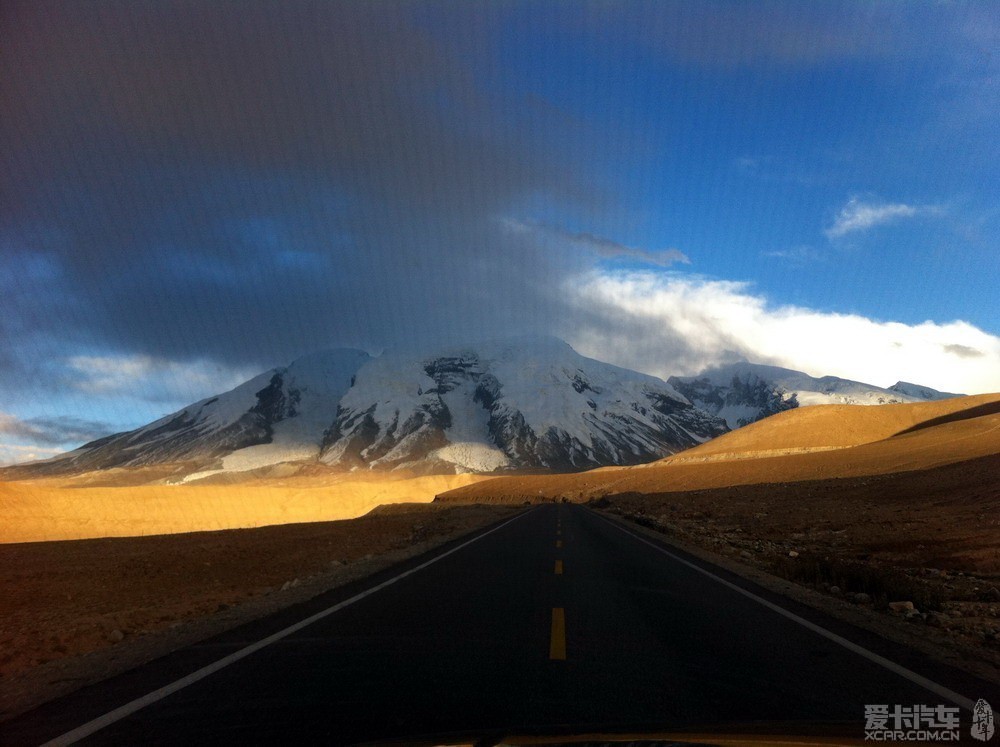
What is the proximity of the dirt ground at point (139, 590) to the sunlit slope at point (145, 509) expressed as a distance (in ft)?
52.0

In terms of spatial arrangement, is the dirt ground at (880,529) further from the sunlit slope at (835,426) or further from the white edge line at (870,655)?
the sunlit slope at (835,426)

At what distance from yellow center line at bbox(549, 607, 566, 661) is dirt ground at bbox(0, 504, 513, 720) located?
14.4 ft

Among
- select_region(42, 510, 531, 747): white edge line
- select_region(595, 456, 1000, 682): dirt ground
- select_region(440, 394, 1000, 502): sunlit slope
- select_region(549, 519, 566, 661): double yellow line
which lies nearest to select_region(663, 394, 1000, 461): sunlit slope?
select_region(440, 394, 1000, 502): sunlit slope

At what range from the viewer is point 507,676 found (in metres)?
6.07

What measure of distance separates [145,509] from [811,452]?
7882cm

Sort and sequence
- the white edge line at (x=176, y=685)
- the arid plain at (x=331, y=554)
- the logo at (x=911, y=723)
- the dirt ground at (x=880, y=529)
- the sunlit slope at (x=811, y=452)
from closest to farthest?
1. the logo at (x=911, y=723)
2. the white edge line at (x=176, y=685)
3. the arid plain at (x=331, y=554)
4. the dirt ground at (x=880, y=529)
5. the sunlit slope at (x=811, y=452)

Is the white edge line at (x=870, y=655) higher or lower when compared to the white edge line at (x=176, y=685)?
lower

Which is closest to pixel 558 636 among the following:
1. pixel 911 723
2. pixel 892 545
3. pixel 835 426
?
pixel 911 723

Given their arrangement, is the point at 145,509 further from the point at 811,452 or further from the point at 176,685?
the point at 811,452

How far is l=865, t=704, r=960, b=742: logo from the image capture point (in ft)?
14.6

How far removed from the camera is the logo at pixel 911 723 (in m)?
4.45

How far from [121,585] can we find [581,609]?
11222mm

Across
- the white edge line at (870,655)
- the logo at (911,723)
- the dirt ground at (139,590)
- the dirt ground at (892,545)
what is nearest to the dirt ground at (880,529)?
the dirt ground at (892,545)

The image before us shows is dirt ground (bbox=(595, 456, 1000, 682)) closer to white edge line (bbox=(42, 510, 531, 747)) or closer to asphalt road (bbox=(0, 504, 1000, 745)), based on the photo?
asphalt road (bbox=(0, 504, 1000, 745))
